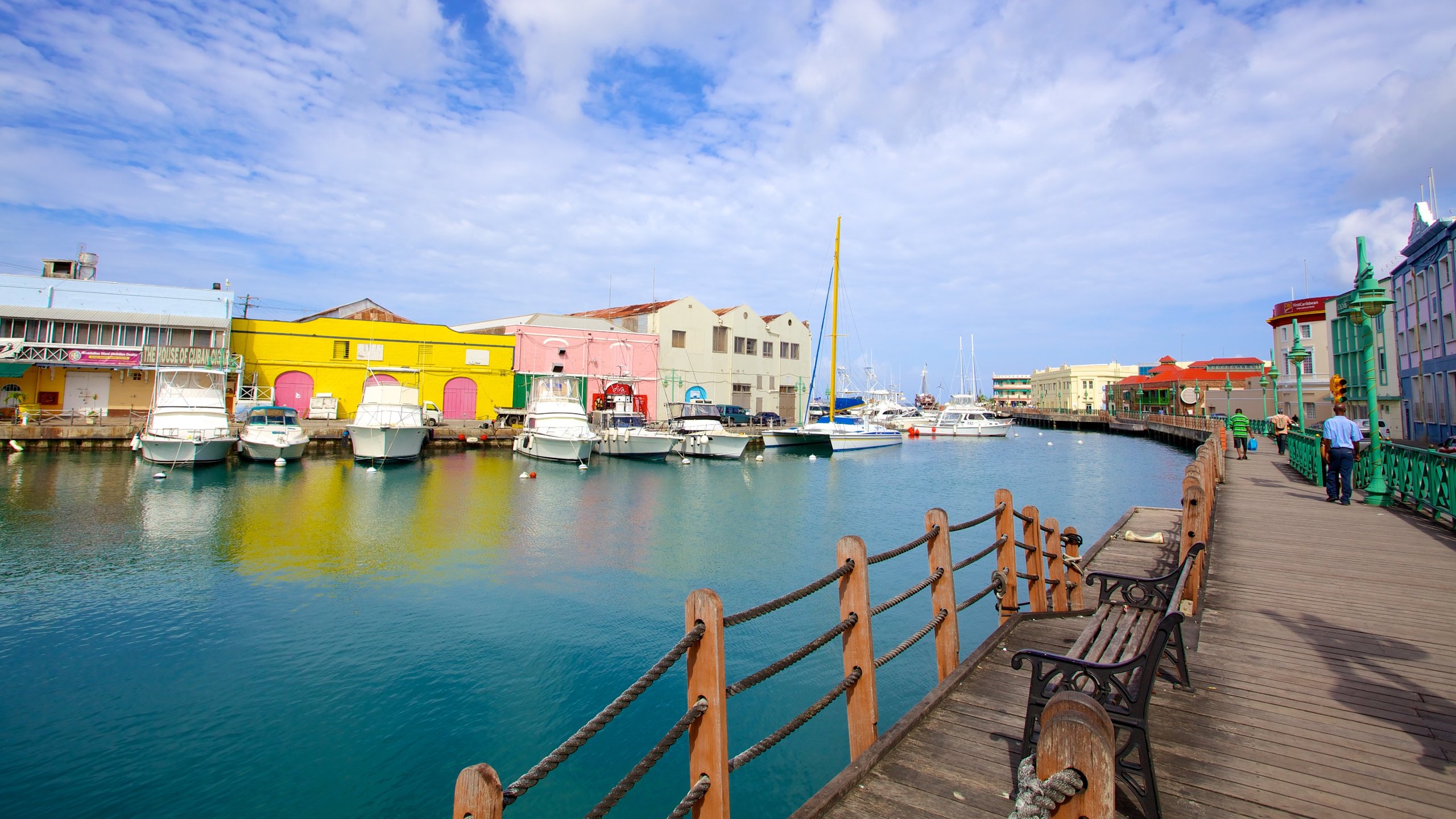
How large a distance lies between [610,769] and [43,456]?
39.0m

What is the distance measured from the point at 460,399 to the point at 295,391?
9.59 meters

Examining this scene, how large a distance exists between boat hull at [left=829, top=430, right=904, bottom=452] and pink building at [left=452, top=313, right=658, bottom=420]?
14621 mm

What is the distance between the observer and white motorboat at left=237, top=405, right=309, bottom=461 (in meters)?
33.0

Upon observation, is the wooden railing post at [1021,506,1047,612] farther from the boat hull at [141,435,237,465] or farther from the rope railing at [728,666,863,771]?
the boat hull at [141,435,237,465]

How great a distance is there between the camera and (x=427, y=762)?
7395mm

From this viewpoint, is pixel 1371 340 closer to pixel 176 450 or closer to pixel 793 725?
pixel 793 725

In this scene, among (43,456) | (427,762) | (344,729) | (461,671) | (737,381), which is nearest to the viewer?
(427,762)

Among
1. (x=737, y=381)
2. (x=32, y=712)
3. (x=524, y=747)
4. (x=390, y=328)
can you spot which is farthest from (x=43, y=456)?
(x=737, y=381)

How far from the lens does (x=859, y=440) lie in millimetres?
48656

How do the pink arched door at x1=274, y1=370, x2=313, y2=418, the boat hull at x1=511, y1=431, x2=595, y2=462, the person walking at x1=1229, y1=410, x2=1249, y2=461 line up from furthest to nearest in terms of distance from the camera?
1. the pink arched door at x1=274, y1=370, x2=313, y2=418
2. the boat hull at x1=511, y1=431, x2=595, y2=462
3. the person walking at x1=1229, y1=410, x2=1249, y2=461

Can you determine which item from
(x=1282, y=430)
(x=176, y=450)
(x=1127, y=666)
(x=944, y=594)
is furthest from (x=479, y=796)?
(x=176, y=450)

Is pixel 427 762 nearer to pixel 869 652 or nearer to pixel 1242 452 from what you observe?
pixel 869 652

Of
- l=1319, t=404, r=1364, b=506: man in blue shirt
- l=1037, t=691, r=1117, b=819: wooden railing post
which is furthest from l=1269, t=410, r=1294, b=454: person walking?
l=1037, t=691, r=1117, b=819: wooden railing post

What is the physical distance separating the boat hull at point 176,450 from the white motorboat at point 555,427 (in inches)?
551
